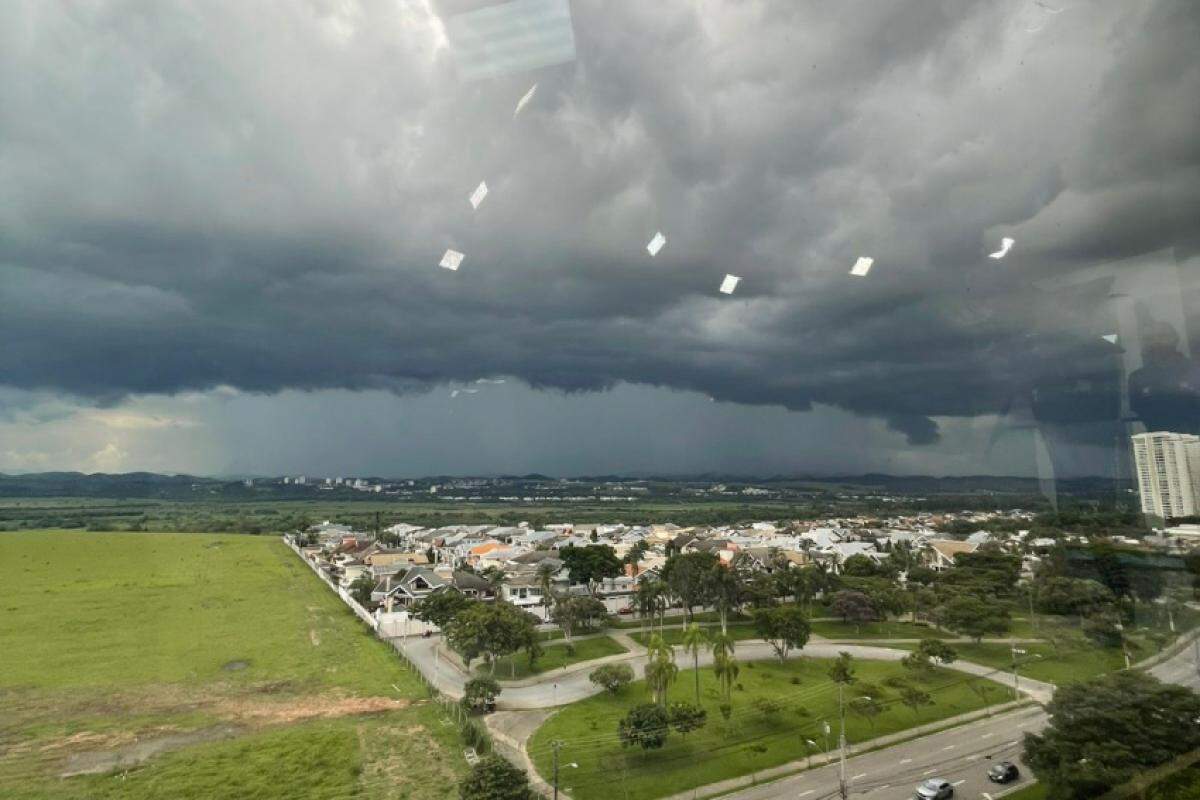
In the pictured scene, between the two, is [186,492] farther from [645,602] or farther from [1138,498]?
[1138,498]

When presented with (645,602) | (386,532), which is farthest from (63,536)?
(645,602)

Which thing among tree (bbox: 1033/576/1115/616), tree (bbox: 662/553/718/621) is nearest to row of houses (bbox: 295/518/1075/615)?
tree (bbox: 1033/576/1115/616)

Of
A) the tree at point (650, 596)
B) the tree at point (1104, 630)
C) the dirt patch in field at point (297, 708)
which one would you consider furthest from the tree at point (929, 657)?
the dirt patch in field at point (297, 708)

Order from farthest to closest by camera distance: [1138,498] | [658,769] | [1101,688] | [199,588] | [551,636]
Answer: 1. [199,588]
2. [551,636]
3. [658,769]
4. [1101,688]
5. [1138,498]

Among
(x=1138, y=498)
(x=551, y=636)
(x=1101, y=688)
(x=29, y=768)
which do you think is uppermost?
(x=1138, y=498)

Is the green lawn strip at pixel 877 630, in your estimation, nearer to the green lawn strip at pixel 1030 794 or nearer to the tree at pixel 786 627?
the tree at pixel 786 627

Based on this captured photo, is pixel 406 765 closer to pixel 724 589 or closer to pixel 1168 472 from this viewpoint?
pixel 1168 472

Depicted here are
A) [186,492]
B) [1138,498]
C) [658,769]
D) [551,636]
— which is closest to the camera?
[1138,498]

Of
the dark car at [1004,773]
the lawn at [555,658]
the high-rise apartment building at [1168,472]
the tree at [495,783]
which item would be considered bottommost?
the lawn at [555,658]

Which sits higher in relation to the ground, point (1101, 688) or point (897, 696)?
point (1101, 688)
